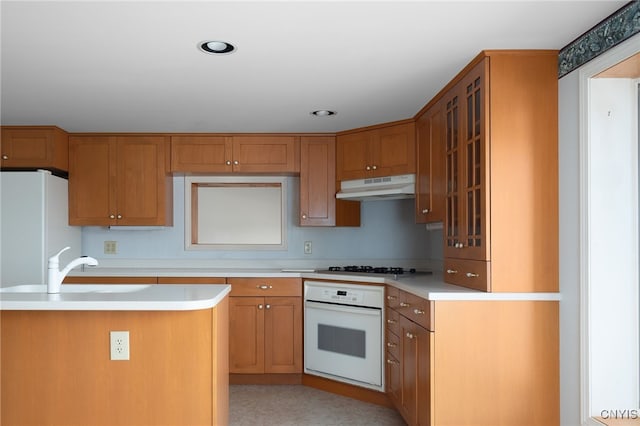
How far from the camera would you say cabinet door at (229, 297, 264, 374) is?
13.6ft

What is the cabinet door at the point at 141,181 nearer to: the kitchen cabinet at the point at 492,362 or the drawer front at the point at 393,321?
the drawer front at the point at 393,321

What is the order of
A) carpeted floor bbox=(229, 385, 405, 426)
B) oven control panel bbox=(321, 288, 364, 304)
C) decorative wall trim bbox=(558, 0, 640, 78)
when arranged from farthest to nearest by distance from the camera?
oven control panel bbox=(321, 288, 364, 304) → carpeted floor bbox=(229, 385, 405, 426) → decorative wall trim bbox=(558, 0, 640, 78)

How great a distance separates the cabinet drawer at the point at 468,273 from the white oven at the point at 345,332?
667mm

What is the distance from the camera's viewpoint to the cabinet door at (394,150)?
12.6 feet

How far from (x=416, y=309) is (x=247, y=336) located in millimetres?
1798

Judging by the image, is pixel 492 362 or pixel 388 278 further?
pixel 388 278

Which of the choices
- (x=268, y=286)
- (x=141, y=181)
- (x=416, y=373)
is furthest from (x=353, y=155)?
(x=416, y=373)

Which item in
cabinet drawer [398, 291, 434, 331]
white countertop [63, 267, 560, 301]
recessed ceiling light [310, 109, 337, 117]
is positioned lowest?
cabinet drawer [398, 291, 434, 331]

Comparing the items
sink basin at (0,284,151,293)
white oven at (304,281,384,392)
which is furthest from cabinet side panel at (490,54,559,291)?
sink basin at (0,284,151,293)

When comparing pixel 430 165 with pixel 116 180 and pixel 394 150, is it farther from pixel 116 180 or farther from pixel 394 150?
pixel 116 180

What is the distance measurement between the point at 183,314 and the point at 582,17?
2101mm

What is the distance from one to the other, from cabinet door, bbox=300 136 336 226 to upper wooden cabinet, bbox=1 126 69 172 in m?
2.01

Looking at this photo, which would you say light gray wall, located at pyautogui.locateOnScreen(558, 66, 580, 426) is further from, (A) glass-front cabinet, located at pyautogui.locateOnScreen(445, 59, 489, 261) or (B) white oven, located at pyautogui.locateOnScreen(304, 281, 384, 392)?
(B) white oven, located at pyautogui.locateOnScreen(304, 281, 384, 392)

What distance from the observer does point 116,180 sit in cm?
439
